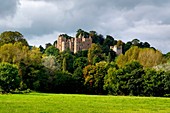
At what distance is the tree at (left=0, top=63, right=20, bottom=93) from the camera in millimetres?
62553

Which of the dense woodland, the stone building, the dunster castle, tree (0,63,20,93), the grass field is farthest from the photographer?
the dunster castle

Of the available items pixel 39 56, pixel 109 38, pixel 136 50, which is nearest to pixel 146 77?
→ pixel 39 56

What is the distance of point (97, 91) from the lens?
87125mm

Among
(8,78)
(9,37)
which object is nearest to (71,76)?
(9,37)

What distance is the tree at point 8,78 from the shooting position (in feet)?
205

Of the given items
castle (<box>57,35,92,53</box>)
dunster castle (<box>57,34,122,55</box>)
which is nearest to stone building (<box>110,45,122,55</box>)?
dunster castle (<box>57,34,122,55</box>)

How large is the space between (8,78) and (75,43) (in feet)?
414

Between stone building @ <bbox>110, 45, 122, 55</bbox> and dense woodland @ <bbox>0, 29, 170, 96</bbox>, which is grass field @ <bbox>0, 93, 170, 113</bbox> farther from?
stone building @ <bbox>110, 45, 122, 55</bbox>

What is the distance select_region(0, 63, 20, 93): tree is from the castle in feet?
406

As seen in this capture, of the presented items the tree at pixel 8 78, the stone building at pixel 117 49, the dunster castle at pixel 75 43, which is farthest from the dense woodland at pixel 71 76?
the dunster castle at pixel 75 43

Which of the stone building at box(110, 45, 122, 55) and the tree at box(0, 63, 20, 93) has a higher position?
the stone building at box(110, 45, 122, 55)

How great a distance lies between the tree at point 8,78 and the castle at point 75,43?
12369 cm

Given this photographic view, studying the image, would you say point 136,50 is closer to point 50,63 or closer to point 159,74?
point 50,63

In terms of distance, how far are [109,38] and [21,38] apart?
101650 mm
